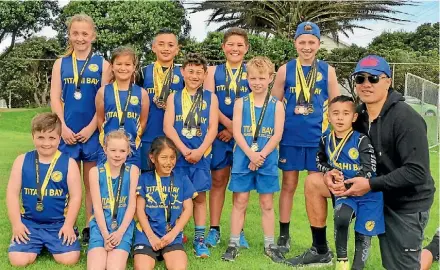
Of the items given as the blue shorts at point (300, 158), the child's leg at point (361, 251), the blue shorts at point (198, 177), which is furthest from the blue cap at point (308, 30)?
the child's leg at point (361, 251)

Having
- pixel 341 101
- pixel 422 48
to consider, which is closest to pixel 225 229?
pixel 341 101

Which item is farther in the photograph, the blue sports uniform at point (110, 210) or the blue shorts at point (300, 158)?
the blue shorts at point (300, 158)

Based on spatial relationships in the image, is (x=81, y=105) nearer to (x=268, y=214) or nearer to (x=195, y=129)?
(x=195, y=129)

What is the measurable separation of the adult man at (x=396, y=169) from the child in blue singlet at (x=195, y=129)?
1349mm

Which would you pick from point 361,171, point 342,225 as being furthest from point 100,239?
point 361,171

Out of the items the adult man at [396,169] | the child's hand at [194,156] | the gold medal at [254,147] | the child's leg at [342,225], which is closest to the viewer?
the adult man at [396,169]


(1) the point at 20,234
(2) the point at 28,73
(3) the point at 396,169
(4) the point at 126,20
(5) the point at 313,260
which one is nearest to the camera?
(3) the point at 396,169

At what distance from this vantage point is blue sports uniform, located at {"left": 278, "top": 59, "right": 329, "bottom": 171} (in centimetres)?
486

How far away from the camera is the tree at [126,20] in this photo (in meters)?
28.0

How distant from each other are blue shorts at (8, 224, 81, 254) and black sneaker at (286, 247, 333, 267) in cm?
189

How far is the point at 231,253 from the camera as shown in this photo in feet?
15.0

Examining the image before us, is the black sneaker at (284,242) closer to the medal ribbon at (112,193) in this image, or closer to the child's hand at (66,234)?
the medal ribbon at (112,193)

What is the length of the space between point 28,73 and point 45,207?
2527cm

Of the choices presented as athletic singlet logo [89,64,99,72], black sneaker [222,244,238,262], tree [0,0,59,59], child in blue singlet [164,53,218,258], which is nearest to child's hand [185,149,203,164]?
child in blue singlet [164,53,218,258]
